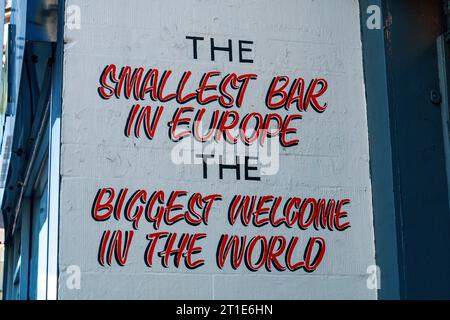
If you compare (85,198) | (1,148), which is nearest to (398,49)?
(85,198)

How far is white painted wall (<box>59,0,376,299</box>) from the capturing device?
217 inches

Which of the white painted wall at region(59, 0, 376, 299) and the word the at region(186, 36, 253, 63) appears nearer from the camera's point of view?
the white painted wall at region(59, 0, 376, 299)

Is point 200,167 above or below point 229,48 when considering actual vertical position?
below

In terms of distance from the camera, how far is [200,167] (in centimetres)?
575

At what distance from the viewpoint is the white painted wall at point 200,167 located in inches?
217

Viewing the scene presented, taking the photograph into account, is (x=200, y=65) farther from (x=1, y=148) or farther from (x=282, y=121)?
(x=1, y=148)

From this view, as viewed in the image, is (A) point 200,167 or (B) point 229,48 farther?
(B) point 229,48

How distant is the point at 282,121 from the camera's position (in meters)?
5.97

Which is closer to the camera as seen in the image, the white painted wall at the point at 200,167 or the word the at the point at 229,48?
the white painted wall at the point at 200,167

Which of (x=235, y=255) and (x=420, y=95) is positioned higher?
(x=420, y=95)
